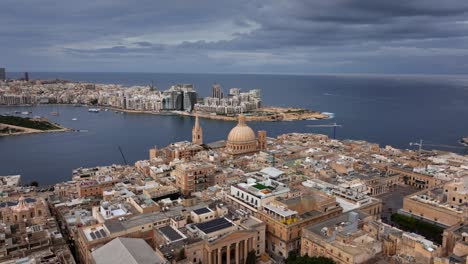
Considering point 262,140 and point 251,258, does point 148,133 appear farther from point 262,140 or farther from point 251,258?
point 251,258

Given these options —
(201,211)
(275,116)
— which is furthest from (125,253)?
(275,116)

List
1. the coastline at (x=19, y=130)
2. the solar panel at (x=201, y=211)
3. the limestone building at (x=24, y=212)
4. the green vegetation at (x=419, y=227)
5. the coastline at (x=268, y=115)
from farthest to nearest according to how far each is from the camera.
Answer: the coastline at (x=268, y=115), the coastline at (x=19, y=130), the green vegetation at (x=419, y=227), the solar panel at (x=201, y=211), the limestone building at (x=24, y=212)

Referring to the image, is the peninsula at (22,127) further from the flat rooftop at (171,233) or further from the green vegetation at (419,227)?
the green vegetation at (419,227)

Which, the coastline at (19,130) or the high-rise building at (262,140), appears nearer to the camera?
the high-rise building at (262,140)

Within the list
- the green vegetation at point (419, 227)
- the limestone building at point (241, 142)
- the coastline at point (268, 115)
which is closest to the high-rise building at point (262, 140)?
the limestone building at point (241, 142)

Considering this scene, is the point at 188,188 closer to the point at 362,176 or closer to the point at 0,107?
the point at 362,176

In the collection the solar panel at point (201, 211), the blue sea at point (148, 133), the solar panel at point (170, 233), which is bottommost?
the blue sea at point (148, 133)

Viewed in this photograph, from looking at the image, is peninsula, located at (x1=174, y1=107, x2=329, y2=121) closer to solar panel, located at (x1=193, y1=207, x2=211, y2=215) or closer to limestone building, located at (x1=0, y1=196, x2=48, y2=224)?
solar panel, located at (x1=193, y1=207, x2=211, y2=215)

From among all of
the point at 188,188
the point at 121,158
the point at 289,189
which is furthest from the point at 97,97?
the point at 289,189
